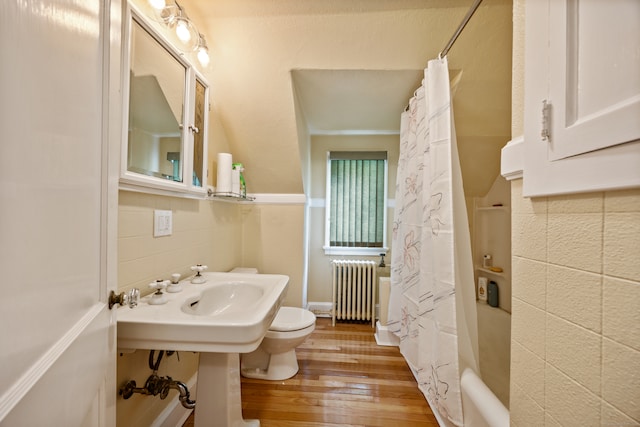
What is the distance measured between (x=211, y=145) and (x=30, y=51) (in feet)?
4.88

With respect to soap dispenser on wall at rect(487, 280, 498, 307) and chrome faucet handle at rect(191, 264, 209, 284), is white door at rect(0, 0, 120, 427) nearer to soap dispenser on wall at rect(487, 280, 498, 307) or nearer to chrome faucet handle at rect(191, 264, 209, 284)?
chrome faucet handle at rect(191, 264, 209, 284)

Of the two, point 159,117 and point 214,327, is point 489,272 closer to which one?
point 214,327

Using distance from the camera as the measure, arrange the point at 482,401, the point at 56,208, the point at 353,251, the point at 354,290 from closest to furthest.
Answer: the point at 56,208
the point at 482,401
the point at 354,290
the point at 353,251

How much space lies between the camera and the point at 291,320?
1762mm

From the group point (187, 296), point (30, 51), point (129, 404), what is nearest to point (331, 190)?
point (187, 296)

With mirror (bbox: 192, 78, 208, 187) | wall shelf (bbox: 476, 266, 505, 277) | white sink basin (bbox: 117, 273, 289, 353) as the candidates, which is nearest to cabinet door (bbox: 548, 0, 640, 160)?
white sink basin (bbox: 117, 273, 289, 353)

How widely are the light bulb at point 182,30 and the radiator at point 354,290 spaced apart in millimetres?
2158

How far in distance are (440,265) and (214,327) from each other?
1104 millimetres

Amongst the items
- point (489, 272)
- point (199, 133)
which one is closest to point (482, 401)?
point (489, 272)

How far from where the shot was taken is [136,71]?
1047 millimetres

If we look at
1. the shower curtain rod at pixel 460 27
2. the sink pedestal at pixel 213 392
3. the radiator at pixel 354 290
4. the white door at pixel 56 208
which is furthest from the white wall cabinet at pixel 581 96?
the radiator at pixel 354 290

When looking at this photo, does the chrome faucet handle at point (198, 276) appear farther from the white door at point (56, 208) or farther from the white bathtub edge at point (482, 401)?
the white bathtub edge at point (482, 401)

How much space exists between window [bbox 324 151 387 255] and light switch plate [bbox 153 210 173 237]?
1.80m

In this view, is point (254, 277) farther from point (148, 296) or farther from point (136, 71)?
point (136, 71)
